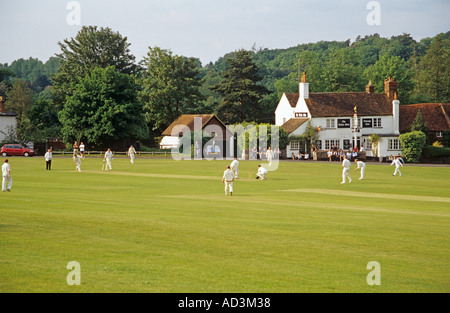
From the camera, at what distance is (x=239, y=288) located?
38.1ft

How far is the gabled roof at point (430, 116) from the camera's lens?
8531 cm

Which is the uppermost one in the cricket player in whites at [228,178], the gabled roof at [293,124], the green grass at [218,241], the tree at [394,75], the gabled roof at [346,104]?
the tree at [394,75]

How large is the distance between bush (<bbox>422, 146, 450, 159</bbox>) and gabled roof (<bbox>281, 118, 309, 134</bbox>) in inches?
669

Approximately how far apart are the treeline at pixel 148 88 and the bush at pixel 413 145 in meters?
34.8

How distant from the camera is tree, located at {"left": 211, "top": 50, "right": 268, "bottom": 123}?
334 ft

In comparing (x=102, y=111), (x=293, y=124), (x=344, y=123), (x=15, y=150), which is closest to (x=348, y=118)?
(x=344, y=123)

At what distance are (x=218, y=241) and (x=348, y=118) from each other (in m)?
71.8

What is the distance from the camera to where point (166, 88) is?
3856 inches

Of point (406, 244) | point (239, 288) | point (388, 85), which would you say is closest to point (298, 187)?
point (406, 244)

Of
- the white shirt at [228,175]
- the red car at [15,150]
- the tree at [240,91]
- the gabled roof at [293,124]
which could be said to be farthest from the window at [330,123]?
the white shirt at [228,175]

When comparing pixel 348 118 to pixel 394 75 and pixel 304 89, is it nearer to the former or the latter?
pixel 304 89

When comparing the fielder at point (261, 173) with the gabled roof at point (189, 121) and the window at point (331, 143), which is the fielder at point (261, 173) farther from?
the gabled roof at point (189, 121)

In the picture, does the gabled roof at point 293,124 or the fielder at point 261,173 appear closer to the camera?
the fielder at point 261,173

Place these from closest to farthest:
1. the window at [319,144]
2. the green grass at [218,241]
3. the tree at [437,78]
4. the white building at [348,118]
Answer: the green grass at [218,241] < the white building at [348,118] < the window at [319,144] < the tree at [437,78]
